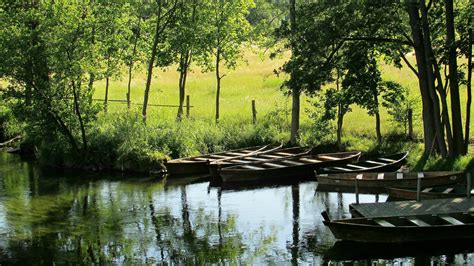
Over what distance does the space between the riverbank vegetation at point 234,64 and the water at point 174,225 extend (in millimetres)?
3640

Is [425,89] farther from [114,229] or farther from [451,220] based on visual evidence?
[114,229]

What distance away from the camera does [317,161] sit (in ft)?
82.6

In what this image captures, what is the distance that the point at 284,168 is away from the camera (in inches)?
955

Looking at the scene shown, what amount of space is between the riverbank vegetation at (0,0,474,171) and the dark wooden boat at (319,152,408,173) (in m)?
0.59

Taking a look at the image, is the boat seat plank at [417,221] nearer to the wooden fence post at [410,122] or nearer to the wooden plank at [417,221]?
the wooden plank at [417,221]

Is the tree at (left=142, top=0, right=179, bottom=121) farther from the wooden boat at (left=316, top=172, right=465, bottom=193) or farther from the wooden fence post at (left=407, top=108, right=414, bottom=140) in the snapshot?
the wooden fence post at (left=407, top=108, right=414, bottom=140)

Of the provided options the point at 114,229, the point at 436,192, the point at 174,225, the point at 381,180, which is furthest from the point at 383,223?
the point at 114,229

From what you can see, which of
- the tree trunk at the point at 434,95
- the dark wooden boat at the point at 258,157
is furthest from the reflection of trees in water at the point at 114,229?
the tree trunk at the point at 434,95

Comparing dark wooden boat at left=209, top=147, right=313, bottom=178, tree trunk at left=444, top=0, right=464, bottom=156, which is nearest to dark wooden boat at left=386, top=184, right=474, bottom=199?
tree trunk at left=444, top=0, right=464, bottom=156

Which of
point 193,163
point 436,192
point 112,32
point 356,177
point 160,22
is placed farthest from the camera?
point 112,32

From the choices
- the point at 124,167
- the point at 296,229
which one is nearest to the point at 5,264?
the point at 296,229

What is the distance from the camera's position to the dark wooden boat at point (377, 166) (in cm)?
2244

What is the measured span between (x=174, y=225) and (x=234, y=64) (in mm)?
18120

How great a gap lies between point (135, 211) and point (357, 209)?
722 centimetres
